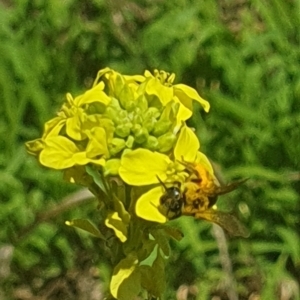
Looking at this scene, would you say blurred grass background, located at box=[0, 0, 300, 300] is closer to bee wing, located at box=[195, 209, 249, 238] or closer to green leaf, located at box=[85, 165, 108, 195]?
bee wing, located at box=[195, 209, 249, 238]

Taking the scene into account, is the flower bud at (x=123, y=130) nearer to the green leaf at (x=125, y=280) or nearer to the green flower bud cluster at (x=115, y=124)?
the green flower bud cluster at (x=115, y=124)

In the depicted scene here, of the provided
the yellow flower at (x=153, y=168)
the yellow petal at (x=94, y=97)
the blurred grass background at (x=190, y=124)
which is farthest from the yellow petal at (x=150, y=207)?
the blurred grass background at (x=190, y=124)

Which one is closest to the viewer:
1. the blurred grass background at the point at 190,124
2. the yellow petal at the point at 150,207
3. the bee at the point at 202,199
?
the yellow petal at the point at 150,207

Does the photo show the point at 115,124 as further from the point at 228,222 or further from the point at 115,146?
the point at 228,222

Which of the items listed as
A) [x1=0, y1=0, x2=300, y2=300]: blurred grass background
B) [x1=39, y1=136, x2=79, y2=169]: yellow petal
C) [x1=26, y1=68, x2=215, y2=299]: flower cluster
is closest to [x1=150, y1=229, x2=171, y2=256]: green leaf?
[x1=26, y1=68, x2=215, y2=299]: flower cluster

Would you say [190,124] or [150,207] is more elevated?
[150,207]

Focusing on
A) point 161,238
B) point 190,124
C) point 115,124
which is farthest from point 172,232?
point 190,124

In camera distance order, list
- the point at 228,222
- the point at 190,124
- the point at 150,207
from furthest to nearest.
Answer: the point at 190,124 → the point at 228,222 → the point at 150,207
